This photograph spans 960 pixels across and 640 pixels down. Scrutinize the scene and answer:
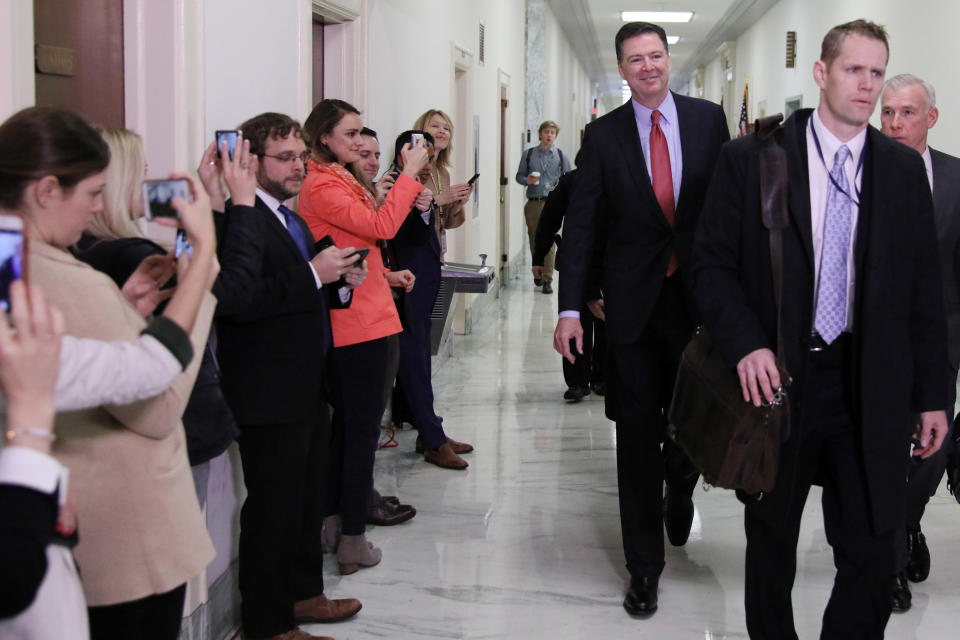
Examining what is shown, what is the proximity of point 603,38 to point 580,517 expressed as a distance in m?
20.7

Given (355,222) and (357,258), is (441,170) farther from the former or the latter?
(357,258)

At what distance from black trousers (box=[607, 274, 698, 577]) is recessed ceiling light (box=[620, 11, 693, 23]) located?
1602 centimetres

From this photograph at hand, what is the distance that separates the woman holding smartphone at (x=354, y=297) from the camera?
11.5ft

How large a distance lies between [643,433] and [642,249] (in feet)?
1.90

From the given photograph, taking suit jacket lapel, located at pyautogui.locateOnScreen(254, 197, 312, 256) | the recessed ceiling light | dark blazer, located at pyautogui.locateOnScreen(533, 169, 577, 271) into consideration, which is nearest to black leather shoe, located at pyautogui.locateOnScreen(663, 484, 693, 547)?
suit jacket lapel, located at pyautogui.locateOnScreen(254, 197, 312, 256)

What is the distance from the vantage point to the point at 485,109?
9789mm

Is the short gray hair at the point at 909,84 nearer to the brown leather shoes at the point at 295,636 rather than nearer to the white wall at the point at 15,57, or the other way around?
the brown leather shoes at the point at 295,636

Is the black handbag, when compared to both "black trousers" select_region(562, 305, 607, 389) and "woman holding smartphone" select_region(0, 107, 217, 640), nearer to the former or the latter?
"woman holding smartphone" select_region(0, 107, 217, 640)

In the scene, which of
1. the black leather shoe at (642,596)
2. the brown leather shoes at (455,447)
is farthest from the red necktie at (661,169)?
the brown leather shoes at (455,447)

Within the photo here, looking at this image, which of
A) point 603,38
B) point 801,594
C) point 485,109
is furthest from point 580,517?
point 603,38

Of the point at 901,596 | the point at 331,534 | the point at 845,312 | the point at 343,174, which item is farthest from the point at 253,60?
the point at 901,596

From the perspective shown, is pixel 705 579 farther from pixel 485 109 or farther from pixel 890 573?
pixel 485 109

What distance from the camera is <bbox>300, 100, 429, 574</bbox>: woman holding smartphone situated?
3496 millimetres

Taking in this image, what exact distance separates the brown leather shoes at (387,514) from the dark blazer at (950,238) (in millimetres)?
2051
